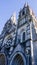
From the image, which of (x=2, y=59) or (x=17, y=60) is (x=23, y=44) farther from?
(x=2, y=59)

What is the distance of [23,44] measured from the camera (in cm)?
1800

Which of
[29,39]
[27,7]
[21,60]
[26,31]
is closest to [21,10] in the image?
[27,7]

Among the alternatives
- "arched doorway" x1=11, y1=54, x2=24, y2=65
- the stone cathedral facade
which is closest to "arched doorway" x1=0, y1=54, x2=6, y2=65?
the stone cathedral facade

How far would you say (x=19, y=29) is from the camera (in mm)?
20375

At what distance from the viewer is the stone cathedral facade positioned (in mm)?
16672

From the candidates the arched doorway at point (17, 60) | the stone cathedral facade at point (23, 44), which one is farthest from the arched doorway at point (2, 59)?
the arched doorway at point (17, 60)

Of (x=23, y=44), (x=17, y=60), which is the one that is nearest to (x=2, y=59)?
→ (x=17, y=60)

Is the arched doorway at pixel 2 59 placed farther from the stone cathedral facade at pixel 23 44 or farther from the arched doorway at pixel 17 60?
the arched doorway at pixel 17 60

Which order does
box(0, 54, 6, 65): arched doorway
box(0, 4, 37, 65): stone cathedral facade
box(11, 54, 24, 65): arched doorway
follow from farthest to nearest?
box(0, 54, 6, 65): arched doorway < box(11, 54, 24, 65): arched doorway < box(0, 4, 37, 65): stone cathedral facade

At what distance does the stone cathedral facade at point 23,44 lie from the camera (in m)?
16.7

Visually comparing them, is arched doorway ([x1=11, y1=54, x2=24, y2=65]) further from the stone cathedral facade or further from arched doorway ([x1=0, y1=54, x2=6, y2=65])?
arched doorway ([x1=0, y1=54, x2=6, y2=65])

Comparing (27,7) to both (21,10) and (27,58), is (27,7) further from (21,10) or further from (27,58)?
(27,58)

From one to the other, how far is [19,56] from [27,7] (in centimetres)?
822

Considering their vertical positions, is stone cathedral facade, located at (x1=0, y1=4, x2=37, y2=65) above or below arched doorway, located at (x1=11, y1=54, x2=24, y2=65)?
above
